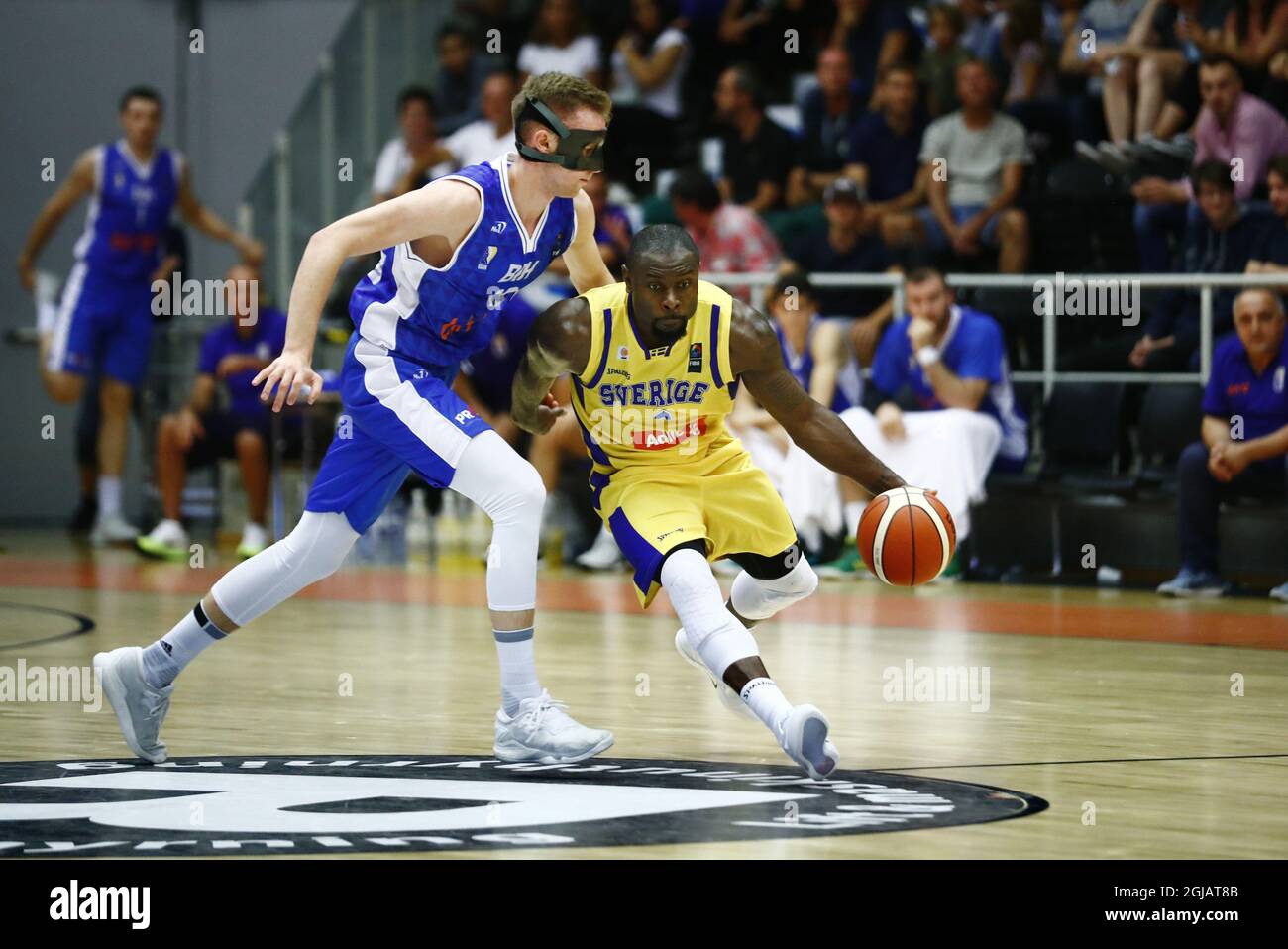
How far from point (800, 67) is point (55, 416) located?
5831mm

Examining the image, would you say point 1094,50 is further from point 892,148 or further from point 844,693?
point 844,693

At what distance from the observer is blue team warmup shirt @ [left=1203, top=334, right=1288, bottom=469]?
8.74 meters

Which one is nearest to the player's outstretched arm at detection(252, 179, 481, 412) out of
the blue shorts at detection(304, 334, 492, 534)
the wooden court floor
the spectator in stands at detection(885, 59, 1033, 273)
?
the blue shorts at detection(304, 334, 492, 534)

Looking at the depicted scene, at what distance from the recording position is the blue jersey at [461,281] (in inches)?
189

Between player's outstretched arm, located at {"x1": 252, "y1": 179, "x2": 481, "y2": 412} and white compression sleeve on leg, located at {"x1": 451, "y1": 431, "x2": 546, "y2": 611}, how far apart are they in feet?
1.41

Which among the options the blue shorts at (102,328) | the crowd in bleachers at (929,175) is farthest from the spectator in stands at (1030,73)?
the blue shorts at (102,328)

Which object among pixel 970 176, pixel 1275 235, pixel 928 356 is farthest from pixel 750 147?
pixel 1275 235

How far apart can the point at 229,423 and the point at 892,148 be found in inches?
161

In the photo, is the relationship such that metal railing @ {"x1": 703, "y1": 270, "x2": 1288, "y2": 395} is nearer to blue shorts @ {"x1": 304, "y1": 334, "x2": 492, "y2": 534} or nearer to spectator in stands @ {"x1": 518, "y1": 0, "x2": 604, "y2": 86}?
spectator in stands @ {"x1": 518, "y1": 0, "x2": 604, "y2": 86}

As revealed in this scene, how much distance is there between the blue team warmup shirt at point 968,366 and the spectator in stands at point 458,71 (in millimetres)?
4613

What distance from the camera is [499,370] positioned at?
35.7 ft

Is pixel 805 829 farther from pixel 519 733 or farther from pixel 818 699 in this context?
pixel 818 699

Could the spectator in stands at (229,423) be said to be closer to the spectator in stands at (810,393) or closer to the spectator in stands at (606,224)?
the spectator in stands at (606,224)
